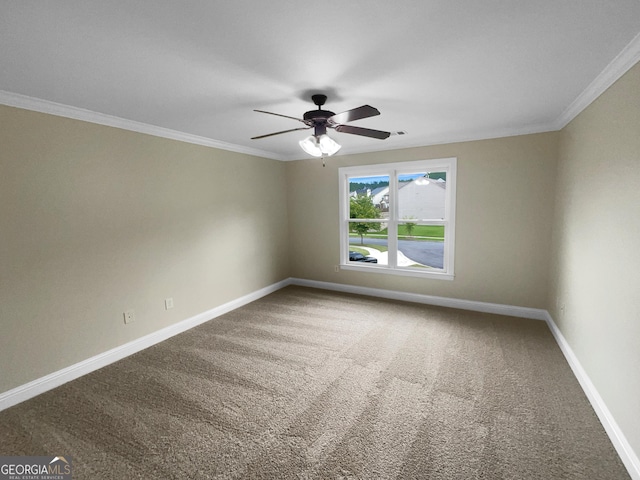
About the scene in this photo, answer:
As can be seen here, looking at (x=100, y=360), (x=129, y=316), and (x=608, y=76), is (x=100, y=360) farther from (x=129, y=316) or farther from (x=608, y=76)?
(x=608, y=76)

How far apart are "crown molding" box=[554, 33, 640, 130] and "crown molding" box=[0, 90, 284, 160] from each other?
12.7 ft

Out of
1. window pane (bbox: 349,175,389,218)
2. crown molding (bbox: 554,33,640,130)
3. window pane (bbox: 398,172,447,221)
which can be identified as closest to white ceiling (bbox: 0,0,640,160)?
crown molding (bbox: 554,33,640,130)

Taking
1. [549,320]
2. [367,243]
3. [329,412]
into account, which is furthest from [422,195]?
[329,412]

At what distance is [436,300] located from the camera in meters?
4.35

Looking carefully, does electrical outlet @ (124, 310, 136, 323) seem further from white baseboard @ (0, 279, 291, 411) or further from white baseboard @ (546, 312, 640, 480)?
white baseboard @ (546, 312, 640, 480)

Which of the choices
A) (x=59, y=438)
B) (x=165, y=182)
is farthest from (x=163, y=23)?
(x=59, y=438)

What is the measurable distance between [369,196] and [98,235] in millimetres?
3669

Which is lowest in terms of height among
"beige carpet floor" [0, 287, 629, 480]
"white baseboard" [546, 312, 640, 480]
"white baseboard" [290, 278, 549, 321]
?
"beige carpet floor" [0, 287, 629, 480]

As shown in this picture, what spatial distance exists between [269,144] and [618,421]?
4.36 metres

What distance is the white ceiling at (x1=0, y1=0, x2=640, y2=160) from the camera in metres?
1.36

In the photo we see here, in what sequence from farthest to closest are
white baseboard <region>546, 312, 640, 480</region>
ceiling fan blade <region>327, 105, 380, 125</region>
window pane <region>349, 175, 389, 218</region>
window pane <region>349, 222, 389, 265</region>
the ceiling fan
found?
1. window pane <region>349, 222, 389, 265</region>
2. window pane <region>349, 175, 389, 218</region>
3. the ceiling fan
4. ceiling fan blade <region>327, 105, 380, 125</region>
5. white baseboard <region>546, 312, 640, 480</region>

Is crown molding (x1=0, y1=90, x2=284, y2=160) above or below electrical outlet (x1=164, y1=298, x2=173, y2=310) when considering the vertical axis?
above

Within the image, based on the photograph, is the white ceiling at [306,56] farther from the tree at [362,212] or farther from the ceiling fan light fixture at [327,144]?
the tree at [362,212]

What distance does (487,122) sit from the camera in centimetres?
330
